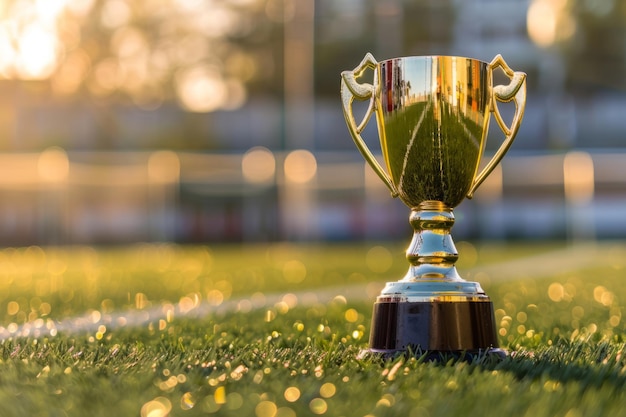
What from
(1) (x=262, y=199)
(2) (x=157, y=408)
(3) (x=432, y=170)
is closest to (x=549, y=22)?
(1) (x=262, y=199)

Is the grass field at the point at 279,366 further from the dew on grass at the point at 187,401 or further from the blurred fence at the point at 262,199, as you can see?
the blurred fence at the point at 262,199

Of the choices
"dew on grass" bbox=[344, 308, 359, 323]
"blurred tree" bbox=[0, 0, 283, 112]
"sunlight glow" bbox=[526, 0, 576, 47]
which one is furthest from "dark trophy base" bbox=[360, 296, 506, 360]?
"blurred tree" bbox=[0, 0, 283, 112]

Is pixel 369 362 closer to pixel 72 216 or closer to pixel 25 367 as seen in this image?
pixel 25 367

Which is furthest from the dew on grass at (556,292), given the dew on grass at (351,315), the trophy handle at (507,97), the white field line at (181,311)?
the trophy handle at (507,97)

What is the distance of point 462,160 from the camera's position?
262 centimetres

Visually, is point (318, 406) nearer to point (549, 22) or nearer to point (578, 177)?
point (578, 177)

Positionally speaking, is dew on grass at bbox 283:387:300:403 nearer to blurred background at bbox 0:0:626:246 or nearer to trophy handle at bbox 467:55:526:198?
trophy handle at bbox 467:55:526:198

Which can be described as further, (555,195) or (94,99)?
(94,99)

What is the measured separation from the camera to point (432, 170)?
261 cm

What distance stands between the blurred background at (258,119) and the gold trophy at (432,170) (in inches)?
671

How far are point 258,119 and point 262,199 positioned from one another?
358 cm

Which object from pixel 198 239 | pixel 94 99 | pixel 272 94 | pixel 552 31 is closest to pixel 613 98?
pixel 552 31

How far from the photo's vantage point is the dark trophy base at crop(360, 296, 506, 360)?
2.42 metres

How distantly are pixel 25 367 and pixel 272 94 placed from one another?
2517cm
